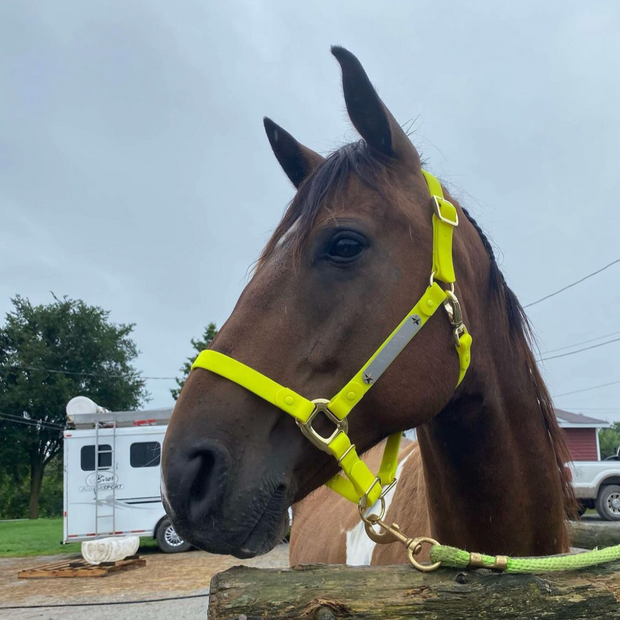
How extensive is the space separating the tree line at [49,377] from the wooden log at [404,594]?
29611 mm

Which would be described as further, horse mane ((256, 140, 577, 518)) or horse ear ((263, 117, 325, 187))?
horse ear ((263, 117, 325, 187))

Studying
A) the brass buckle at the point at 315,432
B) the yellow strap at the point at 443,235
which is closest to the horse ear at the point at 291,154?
the yellow strap at the point at 443,235

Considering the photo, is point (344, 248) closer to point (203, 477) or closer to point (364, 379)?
point (364, 379)

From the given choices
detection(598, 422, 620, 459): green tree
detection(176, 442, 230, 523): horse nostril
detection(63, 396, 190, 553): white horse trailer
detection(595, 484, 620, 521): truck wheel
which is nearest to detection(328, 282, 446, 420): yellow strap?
detection(176, 442, 230, 523): horse nostril

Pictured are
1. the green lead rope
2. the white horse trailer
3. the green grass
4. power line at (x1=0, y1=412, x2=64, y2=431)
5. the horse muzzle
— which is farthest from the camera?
power line at (x1=0, y1=412, x2=64, y2=431)

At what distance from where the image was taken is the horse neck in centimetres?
196

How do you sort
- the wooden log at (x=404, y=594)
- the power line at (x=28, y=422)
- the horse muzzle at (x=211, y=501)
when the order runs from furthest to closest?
the power line at (x=28, y=422), the horse muzzle at (x=211, y=501), the wooden log at (x=404, y=594)

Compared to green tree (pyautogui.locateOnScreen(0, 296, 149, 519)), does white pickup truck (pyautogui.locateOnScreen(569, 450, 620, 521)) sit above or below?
below

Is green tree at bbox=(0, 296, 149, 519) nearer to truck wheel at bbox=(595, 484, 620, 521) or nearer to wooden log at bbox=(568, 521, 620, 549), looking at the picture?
truck wheel at bbox=(595, 484, 620, 521)

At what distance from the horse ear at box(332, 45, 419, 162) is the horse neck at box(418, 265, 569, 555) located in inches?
26.6

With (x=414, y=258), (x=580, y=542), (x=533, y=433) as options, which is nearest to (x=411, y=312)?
(x=414, y=258)

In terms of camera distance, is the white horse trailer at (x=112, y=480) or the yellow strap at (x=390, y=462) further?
the white horse trailer at (x=112, y=480)

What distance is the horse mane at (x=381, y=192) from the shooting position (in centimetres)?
185

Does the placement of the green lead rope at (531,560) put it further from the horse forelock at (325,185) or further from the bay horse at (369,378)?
the horse forelock at (325,185)
